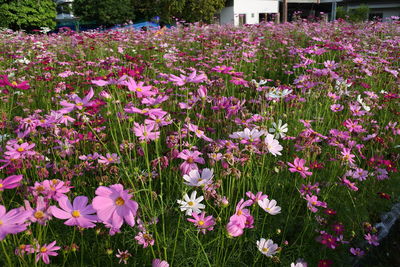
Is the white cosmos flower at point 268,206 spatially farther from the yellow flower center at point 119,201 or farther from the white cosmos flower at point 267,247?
the yellow flower center at point 119,201

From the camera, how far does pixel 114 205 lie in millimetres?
781

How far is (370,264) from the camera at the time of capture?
1.51 meters

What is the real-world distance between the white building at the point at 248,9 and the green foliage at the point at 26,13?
15347 millimetres

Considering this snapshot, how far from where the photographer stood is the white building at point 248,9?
30406 millimetres

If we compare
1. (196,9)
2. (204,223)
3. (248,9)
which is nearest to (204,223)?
(204,223)

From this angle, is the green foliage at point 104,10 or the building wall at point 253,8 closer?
the green foliage at point 104,10

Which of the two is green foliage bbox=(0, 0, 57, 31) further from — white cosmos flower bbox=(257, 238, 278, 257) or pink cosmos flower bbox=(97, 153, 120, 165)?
white cosmos flower bbox=(257, 238, 278, 257)

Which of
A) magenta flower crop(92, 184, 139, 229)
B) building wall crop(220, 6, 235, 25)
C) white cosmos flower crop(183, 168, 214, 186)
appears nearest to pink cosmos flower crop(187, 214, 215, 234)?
white cosmos flower crop(183, 168, 214, 186)

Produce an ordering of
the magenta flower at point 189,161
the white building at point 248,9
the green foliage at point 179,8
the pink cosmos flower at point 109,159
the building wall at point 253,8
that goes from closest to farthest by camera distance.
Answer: the magenta flower at point 189,161 → the pink cosmos flower at point 109,159 → the green foliage at point 179,8 → the white building at point 248,9 → the building wall at point 253,8

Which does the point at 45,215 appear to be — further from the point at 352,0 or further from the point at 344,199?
the point at 352,0

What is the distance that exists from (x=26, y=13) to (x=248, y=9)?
20853 mm

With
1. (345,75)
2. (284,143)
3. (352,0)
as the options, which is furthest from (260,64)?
(352,0)

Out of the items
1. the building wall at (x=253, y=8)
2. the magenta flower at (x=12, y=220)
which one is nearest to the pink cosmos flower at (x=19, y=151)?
the magenta flower at (x=12, y=220)

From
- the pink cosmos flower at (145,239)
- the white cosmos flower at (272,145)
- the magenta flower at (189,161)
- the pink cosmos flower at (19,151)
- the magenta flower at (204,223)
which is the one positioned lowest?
the pink cosmos flower at (145,239)
